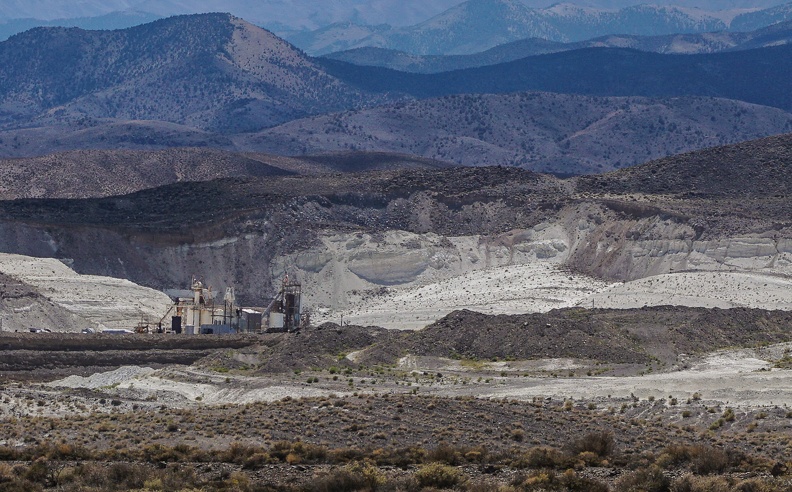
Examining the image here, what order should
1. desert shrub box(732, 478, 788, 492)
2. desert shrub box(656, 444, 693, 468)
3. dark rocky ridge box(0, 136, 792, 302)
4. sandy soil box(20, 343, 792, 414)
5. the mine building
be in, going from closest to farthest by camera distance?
desert shrub box(732, 478, 788, 492) < desert shrub box(656, 444, 693, 468) < sandy soil box(20, 343, 792, 414) < the mine building < dark rocky ridge box(0, 136, 792, 302)

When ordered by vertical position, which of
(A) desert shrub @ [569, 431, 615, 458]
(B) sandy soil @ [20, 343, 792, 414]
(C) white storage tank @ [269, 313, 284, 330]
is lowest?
(A) desert shrub @ [569, 431, 615, 458]

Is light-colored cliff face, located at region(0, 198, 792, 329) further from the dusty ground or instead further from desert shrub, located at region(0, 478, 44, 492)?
desert shrub, located at region(0, 478, 44, 492)

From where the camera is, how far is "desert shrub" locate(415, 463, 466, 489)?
3662 centimetres

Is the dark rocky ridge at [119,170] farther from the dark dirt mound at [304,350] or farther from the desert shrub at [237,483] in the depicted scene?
the desert shrub at [237,483]

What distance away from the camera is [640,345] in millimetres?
73500

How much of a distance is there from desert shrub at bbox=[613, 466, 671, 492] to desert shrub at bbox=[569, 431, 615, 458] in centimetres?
496

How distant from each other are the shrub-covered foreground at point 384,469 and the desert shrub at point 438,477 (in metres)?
0.02

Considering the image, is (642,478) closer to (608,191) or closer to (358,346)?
(358,346)

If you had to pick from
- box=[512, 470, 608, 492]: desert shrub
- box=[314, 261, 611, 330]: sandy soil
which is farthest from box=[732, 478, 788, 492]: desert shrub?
box=[314, 261, 611, 330]: sandy soil

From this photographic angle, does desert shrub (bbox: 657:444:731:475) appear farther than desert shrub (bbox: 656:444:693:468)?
No

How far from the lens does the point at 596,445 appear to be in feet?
138

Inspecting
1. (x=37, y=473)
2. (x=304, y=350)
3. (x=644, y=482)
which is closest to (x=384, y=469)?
(x=644, y=482)

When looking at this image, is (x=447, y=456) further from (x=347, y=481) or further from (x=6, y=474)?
(x=6, y=474)

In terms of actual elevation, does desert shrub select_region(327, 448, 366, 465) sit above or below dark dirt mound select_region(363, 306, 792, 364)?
below
